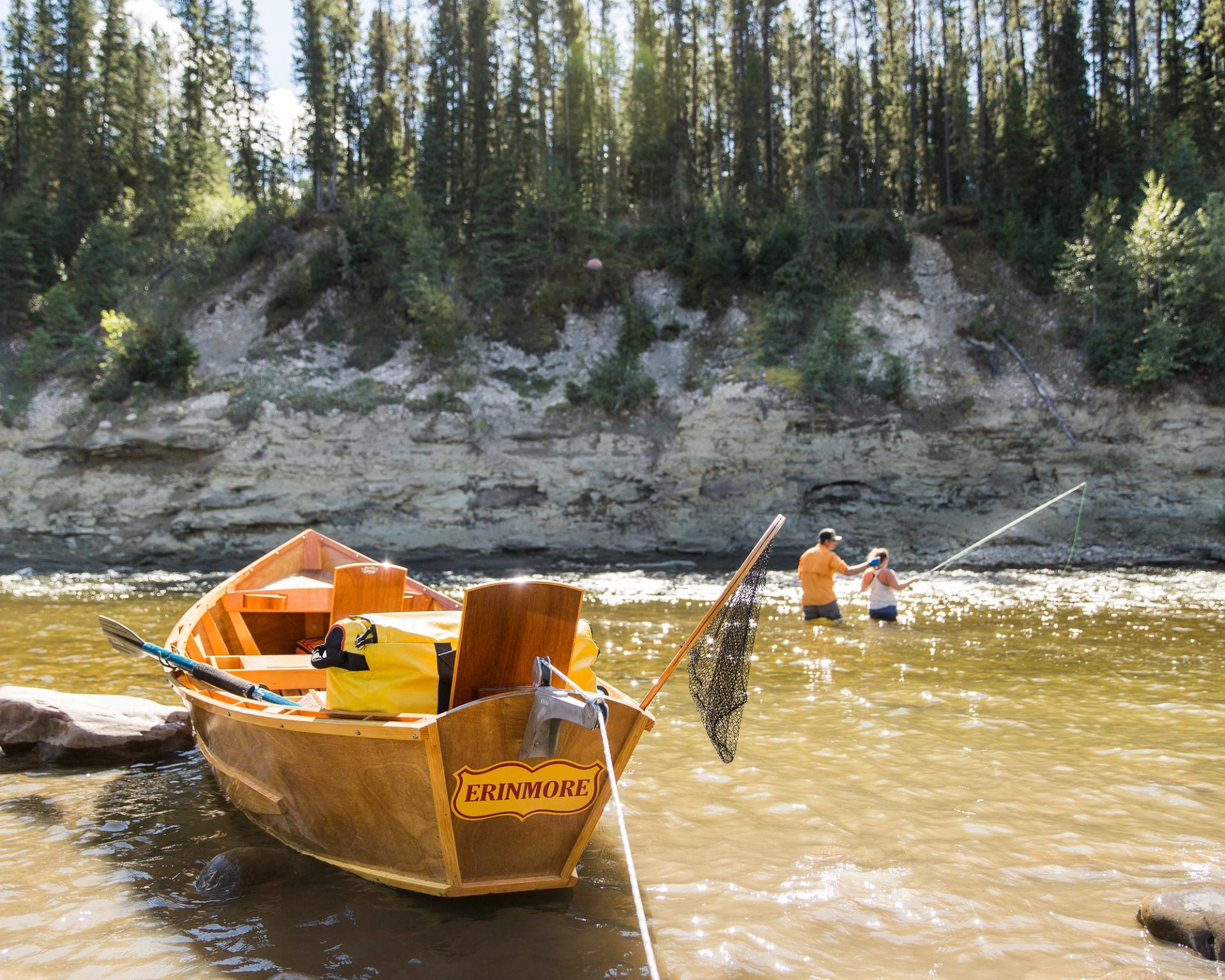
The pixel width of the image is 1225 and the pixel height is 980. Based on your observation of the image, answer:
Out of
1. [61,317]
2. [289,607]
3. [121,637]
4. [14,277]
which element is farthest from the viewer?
[14,277]

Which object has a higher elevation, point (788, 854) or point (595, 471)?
point (595, 471)

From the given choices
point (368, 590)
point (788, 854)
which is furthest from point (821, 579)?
point (788, 854)

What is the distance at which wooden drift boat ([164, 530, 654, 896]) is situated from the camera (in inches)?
155

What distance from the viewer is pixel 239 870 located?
4.47m

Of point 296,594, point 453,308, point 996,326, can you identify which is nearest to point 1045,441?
point 996,326

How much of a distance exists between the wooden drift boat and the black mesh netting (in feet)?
2.49

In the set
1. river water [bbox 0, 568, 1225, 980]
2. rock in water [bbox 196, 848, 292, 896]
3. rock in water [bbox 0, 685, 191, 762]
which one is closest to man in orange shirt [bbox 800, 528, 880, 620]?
river water [bbox 0, 568, 1225, 980]

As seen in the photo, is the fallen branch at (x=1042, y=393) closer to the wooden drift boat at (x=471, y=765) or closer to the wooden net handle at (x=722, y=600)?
the wooden net handle at (x=722, y=600)

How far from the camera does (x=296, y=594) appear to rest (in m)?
8.38

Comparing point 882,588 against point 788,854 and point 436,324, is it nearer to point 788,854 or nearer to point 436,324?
point 788,854

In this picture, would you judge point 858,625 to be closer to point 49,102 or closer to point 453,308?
point 453,308

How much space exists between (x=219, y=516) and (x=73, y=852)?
55.1 ft

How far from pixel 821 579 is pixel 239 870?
888 cm

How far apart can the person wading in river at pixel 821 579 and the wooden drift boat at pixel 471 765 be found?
304 inches
